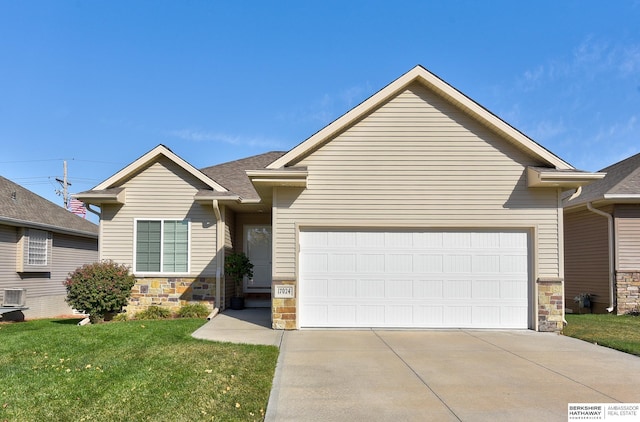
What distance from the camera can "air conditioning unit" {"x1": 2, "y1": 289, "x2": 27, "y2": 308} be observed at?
14.3 meters

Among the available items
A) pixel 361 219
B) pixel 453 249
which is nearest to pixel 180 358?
pixel 361 219

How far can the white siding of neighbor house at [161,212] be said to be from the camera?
12797mm

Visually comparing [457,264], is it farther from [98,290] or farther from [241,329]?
[98,290]

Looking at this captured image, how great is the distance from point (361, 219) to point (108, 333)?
5.67m

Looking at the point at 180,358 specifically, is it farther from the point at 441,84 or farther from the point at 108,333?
the point at 441,84

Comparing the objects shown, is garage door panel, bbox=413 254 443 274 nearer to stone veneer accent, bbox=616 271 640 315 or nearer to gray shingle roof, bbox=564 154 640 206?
gray shingle roof, bbox=564 154 640 206

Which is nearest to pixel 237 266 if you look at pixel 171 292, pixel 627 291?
pixel 171 292

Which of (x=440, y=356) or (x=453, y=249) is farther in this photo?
(x=453, y=249)

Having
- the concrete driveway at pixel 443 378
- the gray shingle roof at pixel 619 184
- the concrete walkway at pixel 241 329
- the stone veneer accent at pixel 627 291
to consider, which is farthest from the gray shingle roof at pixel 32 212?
the stone veneer accent at pixel 627 291

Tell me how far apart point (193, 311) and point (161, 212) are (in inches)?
115

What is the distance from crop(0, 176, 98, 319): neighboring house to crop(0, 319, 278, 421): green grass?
7.40 m

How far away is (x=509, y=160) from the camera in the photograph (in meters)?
10.0

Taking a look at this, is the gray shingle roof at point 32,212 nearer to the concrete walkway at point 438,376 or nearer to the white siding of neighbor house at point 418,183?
the concrete walkway at point 438,376

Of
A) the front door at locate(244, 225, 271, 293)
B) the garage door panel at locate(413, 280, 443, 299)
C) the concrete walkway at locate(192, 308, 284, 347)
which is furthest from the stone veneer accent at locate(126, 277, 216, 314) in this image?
A: the garage door panel at locate(413, 280, 443, 299)
